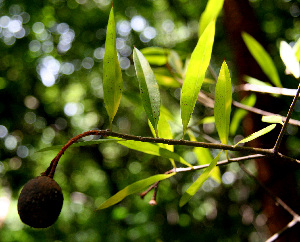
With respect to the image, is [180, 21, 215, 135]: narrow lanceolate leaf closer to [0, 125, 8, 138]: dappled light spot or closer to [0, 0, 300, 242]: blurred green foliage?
[0, 0, 300, 242]: blurred green foliage

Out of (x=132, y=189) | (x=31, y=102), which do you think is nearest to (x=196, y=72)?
(x=132, y=189)

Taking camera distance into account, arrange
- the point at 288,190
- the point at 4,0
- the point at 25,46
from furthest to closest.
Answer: the point at 25,46
the point at 4,0
the point at 288,190

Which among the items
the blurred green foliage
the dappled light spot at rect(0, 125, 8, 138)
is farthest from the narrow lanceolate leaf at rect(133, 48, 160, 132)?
the dappled light spot at rect(0, 125, 8, 138)

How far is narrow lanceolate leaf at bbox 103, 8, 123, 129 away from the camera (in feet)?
1.78

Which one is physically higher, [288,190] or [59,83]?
[288,190]

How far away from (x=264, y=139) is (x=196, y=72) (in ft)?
3.65

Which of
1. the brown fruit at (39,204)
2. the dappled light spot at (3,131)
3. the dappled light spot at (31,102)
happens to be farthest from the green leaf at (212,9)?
the dappled light spot at (31,102)

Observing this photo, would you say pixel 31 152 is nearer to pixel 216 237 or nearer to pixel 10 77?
pixel 10 77

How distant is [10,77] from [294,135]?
3137mm

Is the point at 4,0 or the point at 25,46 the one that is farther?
the point at 25,46

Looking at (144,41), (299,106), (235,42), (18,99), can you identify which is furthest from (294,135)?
(18,99)

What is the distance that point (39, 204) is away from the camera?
1.79 ft

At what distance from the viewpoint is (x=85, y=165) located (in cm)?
525

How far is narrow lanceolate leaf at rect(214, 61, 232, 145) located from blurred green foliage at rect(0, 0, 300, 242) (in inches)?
70.1
